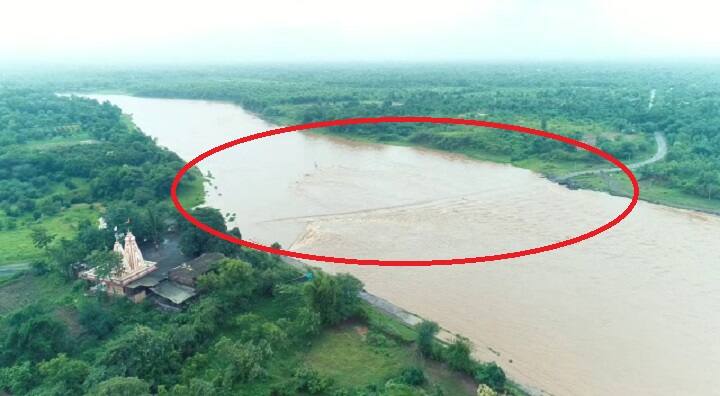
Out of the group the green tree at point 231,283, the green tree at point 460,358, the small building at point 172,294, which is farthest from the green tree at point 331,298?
the small building at point 172,294

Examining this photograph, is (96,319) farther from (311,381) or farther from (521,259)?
(521,259)

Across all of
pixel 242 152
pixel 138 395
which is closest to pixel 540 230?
pixel 138 395

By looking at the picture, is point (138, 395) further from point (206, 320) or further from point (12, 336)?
point (12, 336)

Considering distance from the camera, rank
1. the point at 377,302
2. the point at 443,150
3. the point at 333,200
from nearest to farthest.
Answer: the point at 377,302
the point at 333,200
the point at 443,150

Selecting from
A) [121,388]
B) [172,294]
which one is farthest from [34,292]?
[121,388]

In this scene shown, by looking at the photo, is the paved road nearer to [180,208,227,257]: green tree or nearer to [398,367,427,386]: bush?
[180,208,227,257]: green tree

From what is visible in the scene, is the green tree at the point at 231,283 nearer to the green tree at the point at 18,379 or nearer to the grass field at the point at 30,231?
the green tree at the point at 18,379
